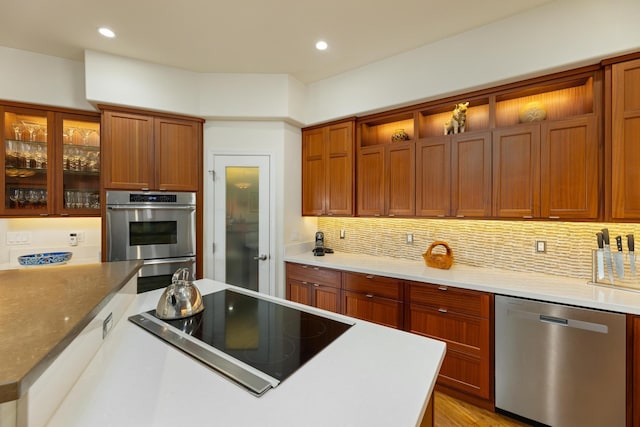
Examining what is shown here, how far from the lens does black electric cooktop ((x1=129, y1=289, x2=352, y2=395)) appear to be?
97 centimetres

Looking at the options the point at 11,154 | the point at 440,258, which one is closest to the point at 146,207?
the point at 11,154

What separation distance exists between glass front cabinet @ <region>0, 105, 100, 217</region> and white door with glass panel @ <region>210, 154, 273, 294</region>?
1312mm

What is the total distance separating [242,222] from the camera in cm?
327

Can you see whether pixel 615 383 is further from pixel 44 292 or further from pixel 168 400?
pixel 44 292

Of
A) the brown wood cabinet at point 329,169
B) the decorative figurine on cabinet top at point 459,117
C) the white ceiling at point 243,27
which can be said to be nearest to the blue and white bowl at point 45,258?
the white ceiling at point 243,27

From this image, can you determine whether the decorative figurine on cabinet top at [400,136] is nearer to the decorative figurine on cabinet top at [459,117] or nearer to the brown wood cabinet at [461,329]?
the decorative figurine on cabinet top at [459,117]

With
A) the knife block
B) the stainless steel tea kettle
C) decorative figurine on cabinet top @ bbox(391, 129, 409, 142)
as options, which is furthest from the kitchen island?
the knife block

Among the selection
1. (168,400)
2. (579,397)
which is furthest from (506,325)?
(168,400)

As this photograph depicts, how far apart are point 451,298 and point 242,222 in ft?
7.62

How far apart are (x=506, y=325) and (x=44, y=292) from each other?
261cm

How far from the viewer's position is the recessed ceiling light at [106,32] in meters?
2.34

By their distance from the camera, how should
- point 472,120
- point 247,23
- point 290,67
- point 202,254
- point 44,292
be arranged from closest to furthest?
point 44,292
point 247,23
point 472,120
point 290,67
point 202,254

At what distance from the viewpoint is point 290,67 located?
299cm

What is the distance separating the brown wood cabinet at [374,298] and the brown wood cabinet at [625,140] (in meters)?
1.62
